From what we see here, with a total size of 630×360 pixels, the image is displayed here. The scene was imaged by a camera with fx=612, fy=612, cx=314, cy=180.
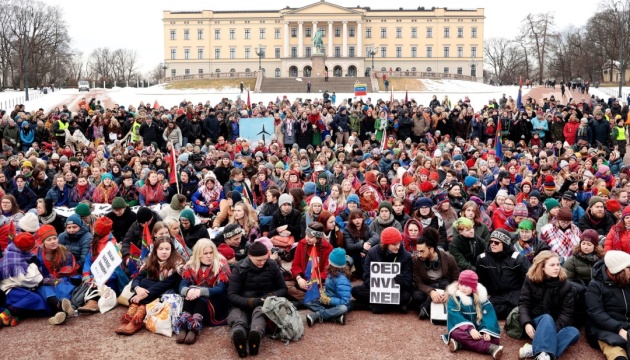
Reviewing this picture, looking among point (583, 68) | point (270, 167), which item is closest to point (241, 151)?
point (270, 167)

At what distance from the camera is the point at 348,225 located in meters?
9.20

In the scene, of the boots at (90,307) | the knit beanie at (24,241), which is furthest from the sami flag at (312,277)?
the knit beanie at (24,241)

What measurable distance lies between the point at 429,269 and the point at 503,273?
903mm

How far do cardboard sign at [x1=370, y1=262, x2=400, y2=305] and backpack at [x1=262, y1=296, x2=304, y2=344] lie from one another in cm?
121

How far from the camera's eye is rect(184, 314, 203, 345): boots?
22.4 ft

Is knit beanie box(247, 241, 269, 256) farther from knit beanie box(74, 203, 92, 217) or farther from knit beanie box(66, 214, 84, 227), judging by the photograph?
knit beanie box(74, 203, 92, 217)

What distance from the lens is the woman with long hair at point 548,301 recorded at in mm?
6447

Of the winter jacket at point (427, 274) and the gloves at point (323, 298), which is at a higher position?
the winter jacket at point (427, 274)

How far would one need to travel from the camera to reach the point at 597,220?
29.3ft

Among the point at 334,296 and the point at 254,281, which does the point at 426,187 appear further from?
the point at 254,281

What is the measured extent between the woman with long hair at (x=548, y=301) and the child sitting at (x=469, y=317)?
1.28 ft

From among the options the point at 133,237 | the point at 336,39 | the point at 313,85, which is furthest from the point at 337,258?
the point at 336,39

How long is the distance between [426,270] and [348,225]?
1767 millimetres

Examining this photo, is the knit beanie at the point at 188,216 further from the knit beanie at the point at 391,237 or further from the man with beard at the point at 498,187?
the man with beard at the point at 498,187
